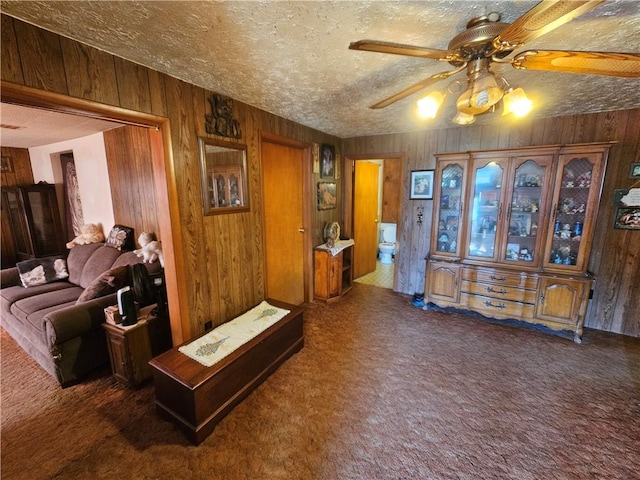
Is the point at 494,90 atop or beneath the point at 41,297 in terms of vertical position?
atop

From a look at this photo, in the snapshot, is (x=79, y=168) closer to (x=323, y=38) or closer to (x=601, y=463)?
(x=323, y=38)

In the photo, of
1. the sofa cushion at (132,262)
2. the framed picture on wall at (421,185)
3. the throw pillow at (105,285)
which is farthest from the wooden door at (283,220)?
the framed picture on wall at (421,185)

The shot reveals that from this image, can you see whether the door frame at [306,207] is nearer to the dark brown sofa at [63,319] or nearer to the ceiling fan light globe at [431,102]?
the dark brown sofa at [63,319]

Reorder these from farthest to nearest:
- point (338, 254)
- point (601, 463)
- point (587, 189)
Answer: point (338, 254) < point (587, 189) < point (601, 463)

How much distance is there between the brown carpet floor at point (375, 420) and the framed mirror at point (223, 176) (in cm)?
147

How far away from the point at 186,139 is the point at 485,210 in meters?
3.09

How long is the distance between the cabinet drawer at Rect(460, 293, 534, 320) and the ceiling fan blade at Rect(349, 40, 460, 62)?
2.65m

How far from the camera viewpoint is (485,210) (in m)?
3.02

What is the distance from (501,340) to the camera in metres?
2.68

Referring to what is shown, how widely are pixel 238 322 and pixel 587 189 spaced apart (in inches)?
137

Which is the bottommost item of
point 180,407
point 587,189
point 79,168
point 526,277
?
point 180,407

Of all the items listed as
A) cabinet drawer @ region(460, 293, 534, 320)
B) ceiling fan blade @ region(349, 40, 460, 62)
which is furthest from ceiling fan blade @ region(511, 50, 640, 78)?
cabinet drawer @ region(460, 293, 534, 320)

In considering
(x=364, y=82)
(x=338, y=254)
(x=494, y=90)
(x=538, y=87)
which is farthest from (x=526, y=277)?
(x=364, y=82)

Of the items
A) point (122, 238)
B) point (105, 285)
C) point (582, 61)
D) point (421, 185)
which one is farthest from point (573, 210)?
point (122, 238)
